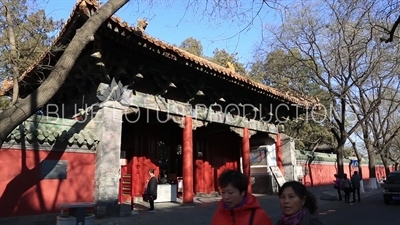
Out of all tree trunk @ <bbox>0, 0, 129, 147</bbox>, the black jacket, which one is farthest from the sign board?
tree trunk @ <bbox>0, 0, 129, 147</bbox>

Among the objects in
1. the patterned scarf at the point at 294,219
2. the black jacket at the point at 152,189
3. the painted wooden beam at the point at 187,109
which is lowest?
the black jacket at the point at 152,189

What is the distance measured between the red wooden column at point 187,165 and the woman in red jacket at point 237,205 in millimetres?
8114

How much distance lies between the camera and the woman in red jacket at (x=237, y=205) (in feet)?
7.55

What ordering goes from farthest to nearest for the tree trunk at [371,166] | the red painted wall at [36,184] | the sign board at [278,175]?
the tree trunk at [371,166] < the sign board at [278,175] < the red painted wall at [36,184]

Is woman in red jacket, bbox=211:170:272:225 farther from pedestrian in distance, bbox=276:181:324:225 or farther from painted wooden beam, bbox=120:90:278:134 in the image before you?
painted wooden beam, bbox=120:90:278:134

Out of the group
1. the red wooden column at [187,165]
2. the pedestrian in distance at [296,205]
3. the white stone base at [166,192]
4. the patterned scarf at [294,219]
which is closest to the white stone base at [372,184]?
the white stone base at [166,192]

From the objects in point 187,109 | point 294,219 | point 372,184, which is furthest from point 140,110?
point 372,184

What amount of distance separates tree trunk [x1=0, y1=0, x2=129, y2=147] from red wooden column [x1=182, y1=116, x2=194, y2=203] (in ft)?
19.6

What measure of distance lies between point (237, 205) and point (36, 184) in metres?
6.26

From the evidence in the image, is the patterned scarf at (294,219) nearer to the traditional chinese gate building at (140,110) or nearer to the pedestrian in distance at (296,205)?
the pedestrian in distance at (296,205)

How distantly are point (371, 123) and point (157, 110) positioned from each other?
1969cm

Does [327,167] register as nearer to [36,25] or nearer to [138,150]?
[138,150]

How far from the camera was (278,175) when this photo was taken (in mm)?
14766

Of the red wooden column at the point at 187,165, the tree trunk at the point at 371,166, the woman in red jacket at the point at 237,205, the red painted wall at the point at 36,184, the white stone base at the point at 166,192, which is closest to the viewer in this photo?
the woman in red jacket at the point at 237,205
